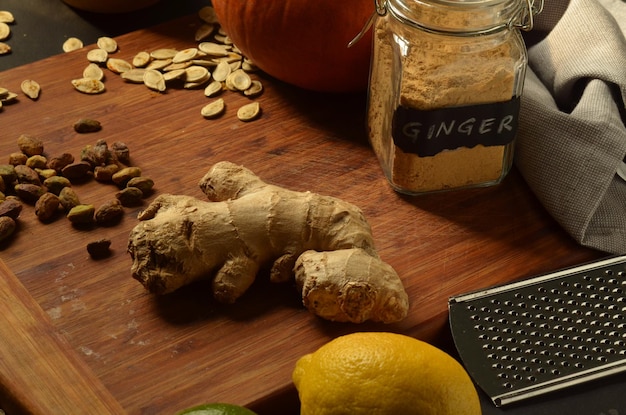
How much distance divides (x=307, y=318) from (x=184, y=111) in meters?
0.40

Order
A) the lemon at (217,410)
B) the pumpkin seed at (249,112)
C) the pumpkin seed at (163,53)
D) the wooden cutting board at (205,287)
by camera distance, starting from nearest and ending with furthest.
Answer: the lemon at (217,410) < the wooden cutting board at (205,287) < the pumpkin seed at (249,112) < the pumpkin seed at (163,53)

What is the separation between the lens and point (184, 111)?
1.23 metres

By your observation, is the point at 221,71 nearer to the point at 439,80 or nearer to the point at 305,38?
the point at 305,38

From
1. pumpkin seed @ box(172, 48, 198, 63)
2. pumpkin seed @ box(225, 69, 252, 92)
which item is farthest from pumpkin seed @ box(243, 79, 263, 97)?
pumpkin seed @ box(172, 48, 198, 63)

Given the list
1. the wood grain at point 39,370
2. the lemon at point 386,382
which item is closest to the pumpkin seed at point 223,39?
the wood grain at point 39,370

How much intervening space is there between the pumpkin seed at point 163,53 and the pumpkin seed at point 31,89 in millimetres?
169

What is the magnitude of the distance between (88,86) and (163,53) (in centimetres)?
13

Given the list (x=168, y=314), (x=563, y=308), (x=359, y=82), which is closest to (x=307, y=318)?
(x=168, y=314)

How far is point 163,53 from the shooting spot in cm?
133

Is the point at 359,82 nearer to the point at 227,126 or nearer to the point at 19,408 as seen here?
the point at 227,126

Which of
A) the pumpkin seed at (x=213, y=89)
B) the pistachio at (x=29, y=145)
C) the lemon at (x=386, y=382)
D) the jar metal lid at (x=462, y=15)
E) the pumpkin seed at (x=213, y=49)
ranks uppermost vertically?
the jar metal lid at (x=462, y=15)

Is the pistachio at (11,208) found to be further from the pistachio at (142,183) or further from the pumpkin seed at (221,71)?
the pumpkin seed at (221,71)

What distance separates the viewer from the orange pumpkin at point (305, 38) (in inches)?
44.6

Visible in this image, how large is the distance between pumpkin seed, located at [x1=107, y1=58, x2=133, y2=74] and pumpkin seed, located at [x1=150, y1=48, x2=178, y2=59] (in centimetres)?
4
